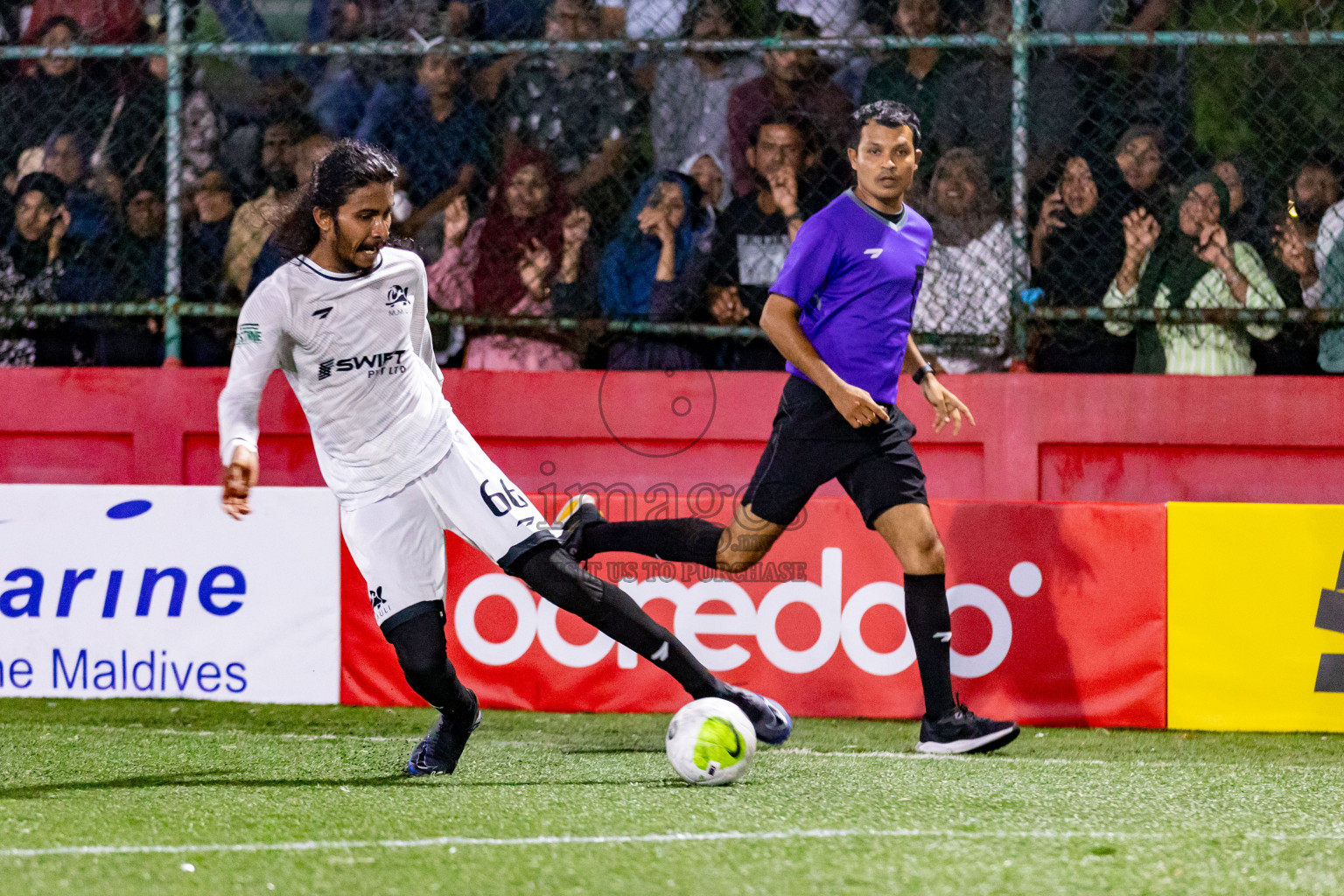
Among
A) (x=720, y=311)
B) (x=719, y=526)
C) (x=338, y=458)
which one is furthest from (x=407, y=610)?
(x=720, y=311)

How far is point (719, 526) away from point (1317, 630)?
239cm

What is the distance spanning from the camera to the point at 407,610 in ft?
14.3

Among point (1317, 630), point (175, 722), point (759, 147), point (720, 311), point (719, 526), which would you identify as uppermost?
point (759, 147)

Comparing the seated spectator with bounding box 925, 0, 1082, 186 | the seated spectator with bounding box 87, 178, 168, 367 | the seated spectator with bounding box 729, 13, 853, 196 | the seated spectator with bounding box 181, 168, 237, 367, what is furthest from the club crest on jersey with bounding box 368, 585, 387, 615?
the seated spectator with bounding box 925, 0, 1082, 186

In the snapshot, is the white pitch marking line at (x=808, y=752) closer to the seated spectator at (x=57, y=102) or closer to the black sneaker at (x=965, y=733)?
the black sneaker at (x=965, y=733)

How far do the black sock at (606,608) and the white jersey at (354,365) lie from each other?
0.44m

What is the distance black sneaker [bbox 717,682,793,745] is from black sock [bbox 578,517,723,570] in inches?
30.4

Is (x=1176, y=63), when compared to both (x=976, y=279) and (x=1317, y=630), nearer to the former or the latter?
(x=976, y=279)

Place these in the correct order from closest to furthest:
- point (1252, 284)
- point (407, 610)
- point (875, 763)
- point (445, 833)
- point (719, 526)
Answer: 1. point (445, 833)
2. point (407, 610)
3. point (875, 763)
4. point (719, 526)
5. point (1252, 284)

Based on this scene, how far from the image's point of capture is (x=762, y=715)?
14.7 ft

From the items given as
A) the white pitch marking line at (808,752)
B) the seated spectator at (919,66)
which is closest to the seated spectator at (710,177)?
the seated spectator at (919,66)

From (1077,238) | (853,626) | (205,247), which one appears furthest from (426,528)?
(1077,238)

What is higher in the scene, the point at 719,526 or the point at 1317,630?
the point at 719,526

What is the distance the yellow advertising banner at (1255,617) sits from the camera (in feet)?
18.6
